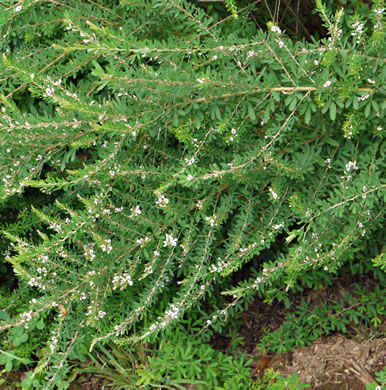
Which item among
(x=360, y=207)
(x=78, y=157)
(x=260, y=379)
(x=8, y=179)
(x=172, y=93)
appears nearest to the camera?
(x=172, y=93)

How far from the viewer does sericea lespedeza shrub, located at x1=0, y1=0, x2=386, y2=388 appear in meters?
2.31

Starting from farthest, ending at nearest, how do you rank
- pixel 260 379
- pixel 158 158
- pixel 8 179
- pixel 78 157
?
pixel 78 157 → pixel 260 379 → pixel 158 158 → pixel 8 179

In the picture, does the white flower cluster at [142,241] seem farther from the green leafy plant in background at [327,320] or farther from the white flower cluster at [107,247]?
the green leafy plant in background at [327,320]

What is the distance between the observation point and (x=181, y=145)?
3.18 metres

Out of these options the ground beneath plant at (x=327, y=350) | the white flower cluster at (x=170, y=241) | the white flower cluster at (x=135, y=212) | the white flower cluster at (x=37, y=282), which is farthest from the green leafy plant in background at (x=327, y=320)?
the white flower cluster at (x=37, y=282)

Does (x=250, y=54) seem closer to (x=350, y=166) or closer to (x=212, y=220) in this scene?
(x=350, y=166)

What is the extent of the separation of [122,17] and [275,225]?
163cm

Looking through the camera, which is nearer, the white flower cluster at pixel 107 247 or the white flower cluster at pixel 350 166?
the white flower cluster at pixel 350 166

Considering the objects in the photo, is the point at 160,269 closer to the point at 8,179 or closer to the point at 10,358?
the point at 8,179

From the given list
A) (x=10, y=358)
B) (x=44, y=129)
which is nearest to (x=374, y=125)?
(x=44, y=129)

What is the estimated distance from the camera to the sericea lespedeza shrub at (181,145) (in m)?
2.31

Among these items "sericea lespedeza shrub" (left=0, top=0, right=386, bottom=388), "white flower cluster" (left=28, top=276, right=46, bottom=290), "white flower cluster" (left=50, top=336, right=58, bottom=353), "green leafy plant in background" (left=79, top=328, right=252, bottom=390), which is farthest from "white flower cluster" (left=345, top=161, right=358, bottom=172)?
"white flower cluster" (left=50, top=336, right=58, bottom=353)

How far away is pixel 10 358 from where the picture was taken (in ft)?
11.4

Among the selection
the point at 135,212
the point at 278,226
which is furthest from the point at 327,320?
the point at 135,212
